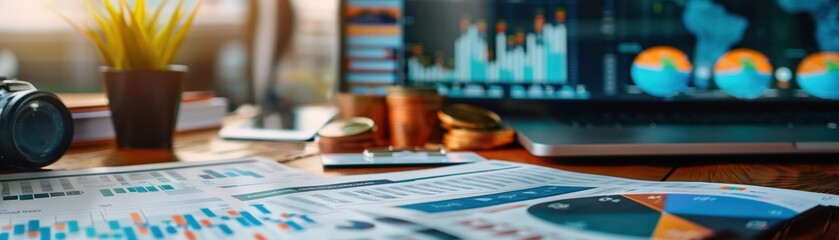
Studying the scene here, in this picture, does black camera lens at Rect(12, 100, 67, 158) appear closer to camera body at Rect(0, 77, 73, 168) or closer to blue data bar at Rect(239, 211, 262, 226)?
camera body at Rect(0, 77, 73, 168)

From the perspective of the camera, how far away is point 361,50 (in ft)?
4.01

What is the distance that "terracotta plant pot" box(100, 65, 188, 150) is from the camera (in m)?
0.97

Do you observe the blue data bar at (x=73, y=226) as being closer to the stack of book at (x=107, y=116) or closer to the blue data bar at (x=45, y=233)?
the blue data bar at (x=45, y=233)

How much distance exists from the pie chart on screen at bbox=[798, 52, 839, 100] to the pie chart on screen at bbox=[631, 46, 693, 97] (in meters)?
0.17

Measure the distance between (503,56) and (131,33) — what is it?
1.86 feet

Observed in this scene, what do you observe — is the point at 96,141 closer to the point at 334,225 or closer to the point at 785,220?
the point at 334,225

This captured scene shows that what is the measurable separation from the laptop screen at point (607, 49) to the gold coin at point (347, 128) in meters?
0.21

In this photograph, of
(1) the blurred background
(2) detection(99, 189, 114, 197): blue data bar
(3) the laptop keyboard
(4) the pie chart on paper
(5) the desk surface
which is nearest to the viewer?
(4) the pie chart on paper

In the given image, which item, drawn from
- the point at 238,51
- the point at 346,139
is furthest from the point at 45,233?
the point at 238,51

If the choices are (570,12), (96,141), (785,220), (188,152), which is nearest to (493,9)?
(570,12)

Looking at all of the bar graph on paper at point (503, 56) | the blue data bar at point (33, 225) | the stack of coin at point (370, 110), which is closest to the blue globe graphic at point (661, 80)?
the bar graph on paper at point (503, 56)

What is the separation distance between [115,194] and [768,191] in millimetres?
546

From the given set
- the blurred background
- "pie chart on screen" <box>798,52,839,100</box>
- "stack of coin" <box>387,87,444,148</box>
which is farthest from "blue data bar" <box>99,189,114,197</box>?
"pie chart on screen" <box>798,52,839,100</box>

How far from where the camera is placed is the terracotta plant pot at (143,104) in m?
0.97
